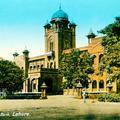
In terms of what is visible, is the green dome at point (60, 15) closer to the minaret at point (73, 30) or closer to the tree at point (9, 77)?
the minaret at point (73, 30)

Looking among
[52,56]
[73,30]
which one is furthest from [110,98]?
[73,30]

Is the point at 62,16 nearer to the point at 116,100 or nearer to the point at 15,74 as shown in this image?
the point at 15,74

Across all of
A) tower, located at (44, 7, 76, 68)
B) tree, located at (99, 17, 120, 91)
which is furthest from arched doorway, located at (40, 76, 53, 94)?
tree, located at (99, 17, 120, 91)

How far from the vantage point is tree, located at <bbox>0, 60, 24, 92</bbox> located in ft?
180

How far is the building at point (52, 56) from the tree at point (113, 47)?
27727 mm

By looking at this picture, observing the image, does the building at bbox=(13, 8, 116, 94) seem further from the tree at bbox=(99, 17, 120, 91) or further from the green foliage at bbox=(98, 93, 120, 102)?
the green foliage at bbox=(98, 93, 120, 102)

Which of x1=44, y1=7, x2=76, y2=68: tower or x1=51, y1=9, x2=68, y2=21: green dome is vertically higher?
x1=51, y1=9, x2=68, y2=21: green dome

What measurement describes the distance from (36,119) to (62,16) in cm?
7210

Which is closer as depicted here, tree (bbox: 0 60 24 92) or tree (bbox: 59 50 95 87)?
tree (bbox: 0 60 24 92)

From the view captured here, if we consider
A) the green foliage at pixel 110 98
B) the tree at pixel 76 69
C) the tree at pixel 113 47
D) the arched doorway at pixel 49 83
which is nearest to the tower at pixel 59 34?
the arched doorway at pixel 49 83

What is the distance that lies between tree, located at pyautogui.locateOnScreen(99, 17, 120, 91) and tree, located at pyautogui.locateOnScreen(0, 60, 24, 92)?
1680cm

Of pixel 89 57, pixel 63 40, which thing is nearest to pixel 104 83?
pixel 89 57

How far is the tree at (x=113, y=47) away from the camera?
41.4 metres

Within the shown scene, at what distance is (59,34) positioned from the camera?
3430 inches
